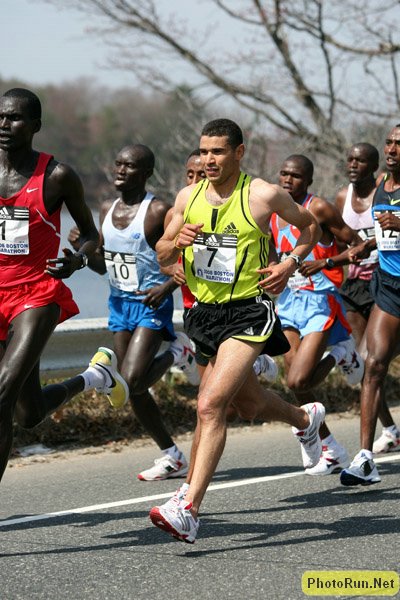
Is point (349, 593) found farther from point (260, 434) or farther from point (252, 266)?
point (260, 434)

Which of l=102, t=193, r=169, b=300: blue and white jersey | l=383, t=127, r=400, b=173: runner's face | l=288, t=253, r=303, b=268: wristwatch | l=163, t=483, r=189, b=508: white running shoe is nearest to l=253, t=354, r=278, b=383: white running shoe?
l=102, t=193, r=169, b=300: blue and white jersey

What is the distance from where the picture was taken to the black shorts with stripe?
243 inches

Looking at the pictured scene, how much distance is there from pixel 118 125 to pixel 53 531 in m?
18.9

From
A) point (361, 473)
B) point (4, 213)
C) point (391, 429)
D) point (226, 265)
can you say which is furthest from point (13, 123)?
point (391, 429)

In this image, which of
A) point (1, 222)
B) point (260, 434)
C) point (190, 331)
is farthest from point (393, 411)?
point (1, 222)

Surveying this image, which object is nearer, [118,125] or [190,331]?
[190,331]

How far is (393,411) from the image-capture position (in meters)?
10.5

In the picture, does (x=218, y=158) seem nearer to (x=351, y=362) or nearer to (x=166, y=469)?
(x=166, y=469)

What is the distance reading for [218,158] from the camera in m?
6.23

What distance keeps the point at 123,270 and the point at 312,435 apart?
184cm

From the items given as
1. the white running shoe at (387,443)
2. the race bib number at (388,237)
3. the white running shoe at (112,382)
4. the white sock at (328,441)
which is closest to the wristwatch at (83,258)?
the white running shoe at (112,382)

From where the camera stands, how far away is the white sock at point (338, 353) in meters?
8.67

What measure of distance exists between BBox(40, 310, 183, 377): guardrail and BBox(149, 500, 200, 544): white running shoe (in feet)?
12.0

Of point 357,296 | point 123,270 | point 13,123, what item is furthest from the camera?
point 357,296
